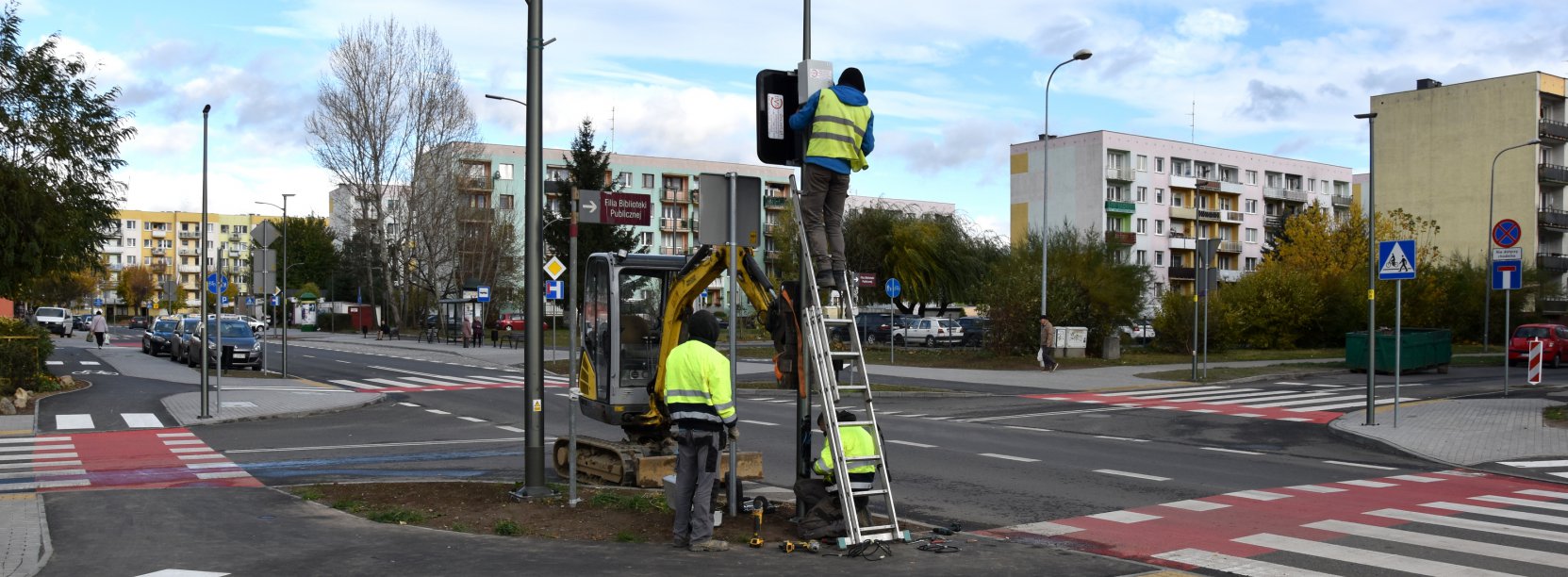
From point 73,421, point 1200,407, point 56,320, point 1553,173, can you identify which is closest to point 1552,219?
point 1553,173

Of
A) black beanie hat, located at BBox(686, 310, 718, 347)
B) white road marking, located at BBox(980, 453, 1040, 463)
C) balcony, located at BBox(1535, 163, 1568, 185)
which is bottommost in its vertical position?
white road marking, located at BBox(980, 453, 1040, 463)

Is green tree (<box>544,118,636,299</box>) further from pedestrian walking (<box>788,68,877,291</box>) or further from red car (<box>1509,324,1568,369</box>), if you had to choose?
pedestrian walking (<box>788,68,877,291</box>)

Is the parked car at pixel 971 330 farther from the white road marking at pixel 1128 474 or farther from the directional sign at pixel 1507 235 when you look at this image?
the white road marking at pixel 1128 474

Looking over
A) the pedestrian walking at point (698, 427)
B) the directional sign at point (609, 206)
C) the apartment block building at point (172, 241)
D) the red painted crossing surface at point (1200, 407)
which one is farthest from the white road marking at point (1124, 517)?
the apartment block building at point (172, 241)

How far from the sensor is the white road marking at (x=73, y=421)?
17.7 metres

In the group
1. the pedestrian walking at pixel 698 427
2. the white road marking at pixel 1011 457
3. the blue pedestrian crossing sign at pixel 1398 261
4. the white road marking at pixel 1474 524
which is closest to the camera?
the pedestrian walking at pixel 698 427

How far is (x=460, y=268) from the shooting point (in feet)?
219

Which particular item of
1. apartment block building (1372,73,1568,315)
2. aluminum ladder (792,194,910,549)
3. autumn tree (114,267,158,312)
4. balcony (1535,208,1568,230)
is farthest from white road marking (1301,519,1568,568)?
autumn tree (114,267,158,312)

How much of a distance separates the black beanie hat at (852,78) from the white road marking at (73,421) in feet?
48.3

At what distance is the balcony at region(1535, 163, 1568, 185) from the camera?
68250 mm

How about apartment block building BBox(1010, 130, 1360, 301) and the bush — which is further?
apartment block building BBox(1010, 130, 1360, 301)

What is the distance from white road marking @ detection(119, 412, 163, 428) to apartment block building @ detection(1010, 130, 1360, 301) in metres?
67.0

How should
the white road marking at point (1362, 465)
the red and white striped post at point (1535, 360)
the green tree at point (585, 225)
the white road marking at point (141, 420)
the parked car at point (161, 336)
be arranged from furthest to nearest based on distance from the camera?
the green tree at point (585, 225) < the parked car at point (161, 336) < the red and white striped post at point (1535, 360) < the white road marking at point (141, 420) < the white road marking at point (1362, 465)

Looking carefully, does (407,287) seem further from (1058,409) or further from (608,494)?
(608,494)
